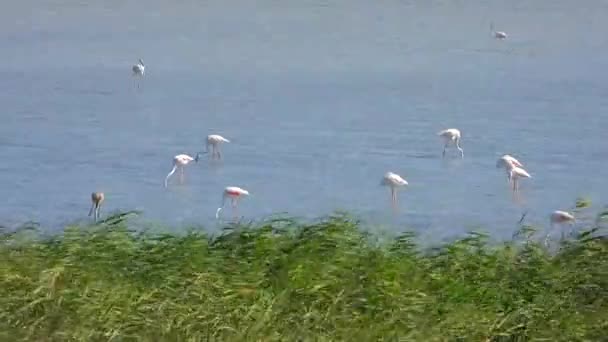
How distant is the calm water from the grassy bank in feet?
8.45

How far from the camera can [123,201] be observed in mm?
11828

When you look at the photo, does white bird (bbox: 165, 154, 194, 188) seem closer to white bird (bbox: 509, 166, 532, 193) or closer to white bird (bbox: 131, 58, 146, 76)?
white bird (bbox: 509, 166, 532, 193)

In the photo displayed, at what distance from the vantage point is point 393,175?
12289 mm

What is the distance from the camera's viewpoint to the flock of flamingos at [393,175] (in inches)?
437

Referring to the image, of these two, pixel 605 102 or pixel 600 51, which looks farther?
pixel 600 51

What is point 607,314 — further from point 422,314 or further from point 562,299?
point 422,314

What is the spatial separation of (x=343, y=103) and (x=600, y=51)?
603cm

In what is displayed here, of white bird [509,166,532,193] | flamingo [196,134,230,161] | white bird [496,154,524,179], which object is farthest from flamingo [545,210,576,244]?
flamingo [196,134,230,161]

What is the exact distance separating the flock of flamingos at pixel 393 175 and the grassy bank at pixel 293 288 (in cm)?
243

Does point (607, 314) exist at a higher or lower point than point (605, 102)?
higher

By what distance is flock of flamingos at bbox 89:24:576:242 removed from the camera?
36.4 ft

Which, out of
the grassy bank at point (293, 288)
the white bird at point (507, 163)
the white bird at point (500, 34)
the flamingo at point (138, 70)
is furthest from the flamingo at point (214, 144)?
the white bird at point (500, 34)

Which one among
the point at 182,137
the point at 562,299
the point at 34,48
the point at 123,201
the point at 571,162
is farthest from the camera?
the point at 34,48

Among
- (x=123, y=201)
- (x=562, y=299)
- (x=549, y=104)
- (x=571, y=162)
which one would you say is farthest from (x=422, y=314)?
(x=549, y=104)
